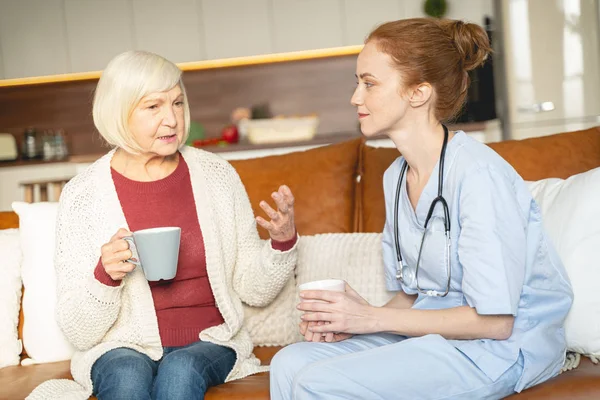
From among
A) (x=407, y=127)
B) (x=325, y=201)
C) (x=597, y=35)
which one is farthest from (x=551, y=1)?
(x=407, y=127)

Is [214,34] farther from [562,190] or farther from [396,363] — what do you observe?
[396,363]

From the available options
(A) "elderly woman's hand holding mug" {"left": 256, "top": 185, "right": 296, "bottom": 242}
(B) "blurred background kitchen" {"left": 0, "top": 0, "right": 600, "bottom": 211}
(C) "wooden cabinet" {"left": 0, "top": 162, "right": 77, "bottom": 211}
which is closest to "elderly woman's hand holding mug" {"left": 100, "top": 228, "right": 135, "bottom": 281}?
(A) "elderly woman's hand holding mug" {"left": 256, "top": 185, "right": 296, "bottom": 242}

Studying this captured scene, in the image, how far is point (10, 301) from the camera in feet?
7.79

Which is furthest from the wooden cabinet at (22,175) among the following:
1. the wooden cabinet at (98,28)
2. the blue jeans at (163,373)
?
the blue jeans at (163,373)

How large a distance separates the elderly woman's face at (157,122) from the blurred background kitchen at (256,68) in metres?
3.00

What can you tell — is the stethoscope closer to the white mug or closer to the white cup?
the white cup

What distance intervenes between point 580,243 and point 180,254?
102 cm

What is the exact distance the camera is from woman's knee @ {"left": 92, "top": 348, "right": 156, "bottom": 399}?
181 cm

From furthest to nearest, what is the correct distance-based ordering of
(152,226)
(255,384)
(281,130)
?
(281,130) → (152,226) → (255,384)

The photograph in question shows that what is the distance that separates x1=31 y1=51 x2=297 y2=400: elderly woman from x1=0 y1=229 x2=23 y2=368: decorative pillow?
37 cm

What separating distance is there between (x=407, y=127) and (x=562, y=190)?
1.57 feet

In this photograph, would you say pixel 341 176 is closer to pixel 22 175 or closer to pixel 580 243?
pixel 580 243

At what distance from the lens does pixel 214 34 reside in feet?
19.1

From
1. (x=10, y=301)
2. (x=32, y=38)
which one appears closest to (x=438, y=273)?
(x=10, y=301)
